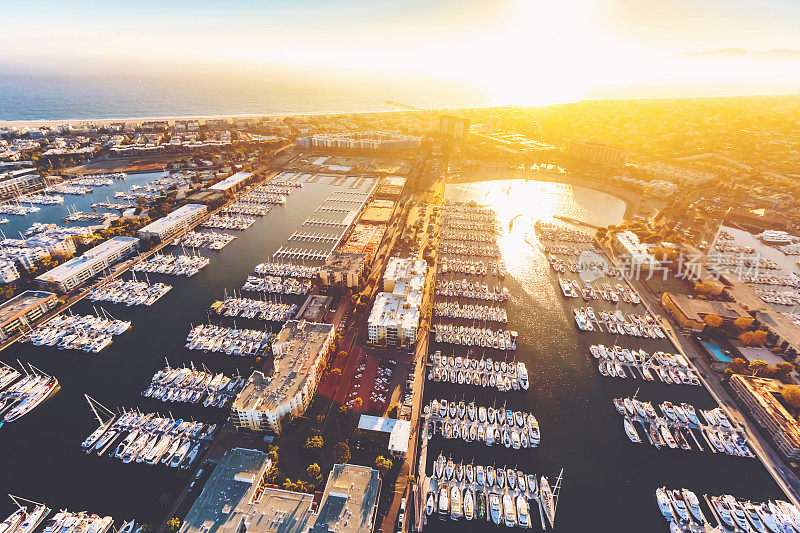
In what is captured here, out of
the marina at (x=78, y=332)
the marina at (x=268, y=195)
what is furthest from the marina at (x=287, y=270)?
the marina at (x=268, y=195)

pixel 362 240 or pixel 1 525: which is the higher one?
pixel 362 240

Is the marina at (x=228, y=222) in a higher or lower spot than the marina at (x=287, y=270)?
higher

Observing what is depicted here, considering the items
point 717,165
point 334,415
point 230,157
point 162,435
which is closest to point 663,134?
point 717,165

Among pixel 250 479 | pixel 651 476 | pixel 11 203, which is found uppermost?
pixel 11 203

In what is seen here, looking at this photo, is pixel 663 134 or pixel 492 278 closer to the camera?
pixel 492 278

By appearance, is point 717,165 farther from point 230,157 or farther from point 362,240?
point 230,157

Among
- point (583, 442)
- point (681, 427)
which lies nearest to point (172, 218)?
point (583, 442)

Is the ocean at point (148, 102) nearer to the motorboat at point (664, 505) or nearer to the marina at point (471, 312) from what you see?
the marina at point (471, 312)
